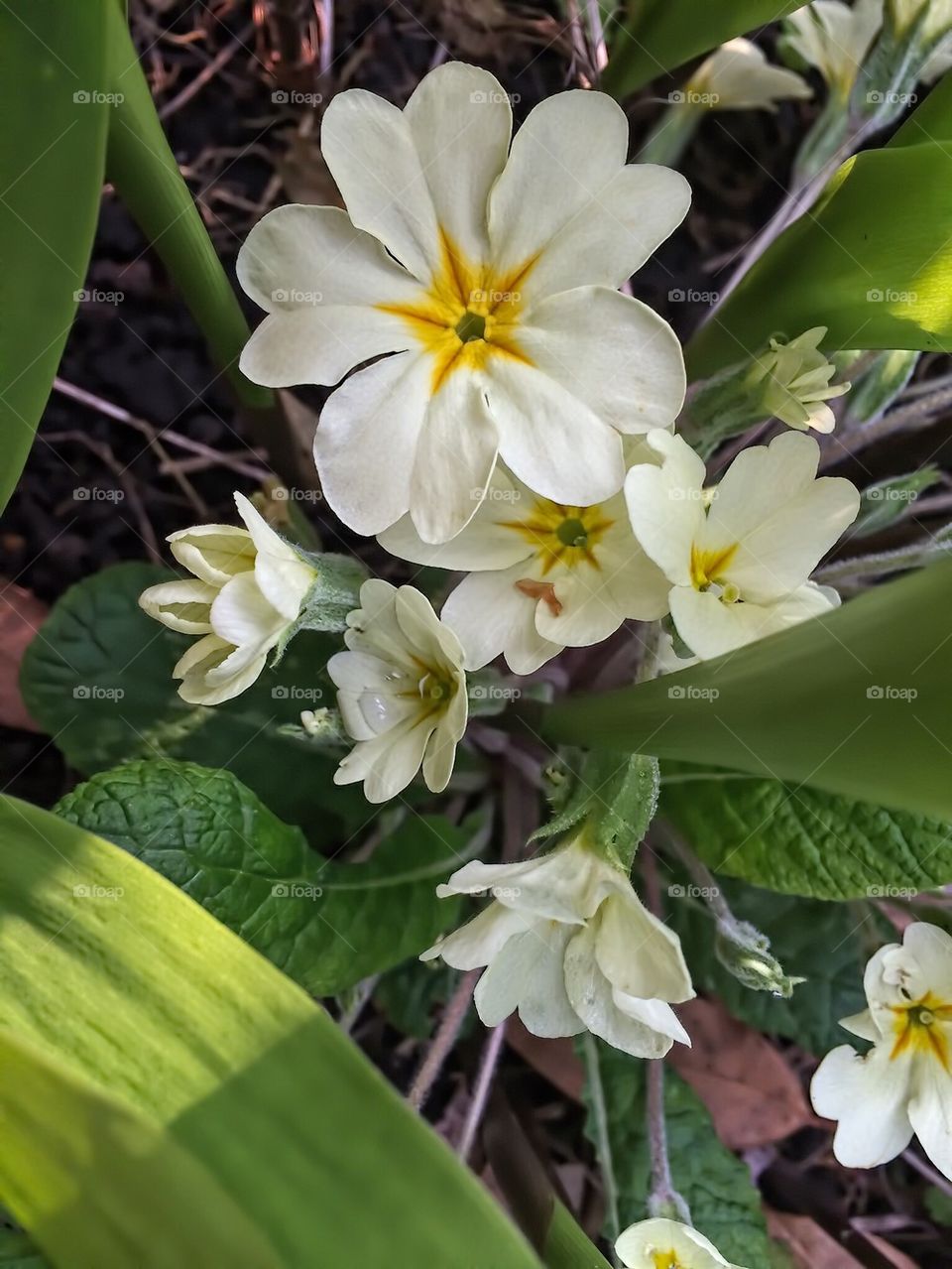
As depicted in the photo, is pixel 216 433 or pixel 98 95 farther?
pixel 216 433

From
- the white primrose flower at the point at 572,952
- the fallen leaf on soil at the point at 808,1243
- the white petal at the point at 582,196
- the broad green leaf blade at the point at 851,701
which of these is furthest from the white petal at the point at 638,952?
the fallen leaf on soil at the point at 808,1243

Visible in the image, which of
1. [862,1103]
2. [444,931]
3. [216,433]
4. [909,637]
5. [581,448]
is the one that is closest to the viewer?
[909,637]

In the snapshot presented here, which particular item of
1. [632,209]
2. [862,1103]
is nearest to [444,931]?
[862,1103]

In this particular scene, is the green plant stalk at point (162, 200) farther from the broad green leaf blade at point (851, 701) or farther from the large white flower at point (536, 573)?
the broad green leaf blade at point (851, 701)

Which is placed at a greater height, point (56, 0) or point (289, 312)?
point (56, 0)

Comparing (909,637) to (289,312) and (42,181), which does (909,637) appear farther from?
(42,181)

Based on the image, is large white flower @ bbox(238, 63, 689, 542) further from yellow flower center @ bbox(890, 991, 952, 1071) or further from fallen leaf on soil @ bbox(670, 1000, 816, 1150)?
fallen leaf on soil @ bbox(670, 1000, 816, 1150)

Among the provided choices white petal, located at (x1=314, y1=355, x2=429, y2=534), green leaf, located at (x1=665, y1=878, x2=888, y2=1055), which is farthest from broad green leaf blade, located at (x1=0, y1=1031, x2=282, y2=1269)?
green leaf, located at (x1=665, y1=878, x2=888, y2=1055)
